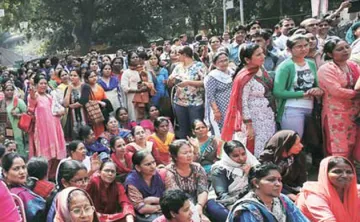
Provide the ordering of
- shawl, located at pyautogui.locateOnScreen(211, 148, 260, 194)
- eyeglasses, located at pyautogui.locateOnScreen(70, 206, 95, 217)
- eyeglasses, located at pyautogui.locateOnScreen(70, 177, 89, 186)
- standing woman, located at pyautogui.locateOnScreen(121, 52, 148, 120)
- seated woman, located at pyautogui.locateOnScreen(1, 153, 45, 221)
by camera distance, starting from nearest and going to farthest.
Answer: eyeglasses, located at pyautogui.locateOnScreen(70, 206, 95, 217) < seated woman, located at pyautogui.locateOnScreen(1, 153, 45, 221) < eyeglasses, located at pyautogui.locateOnScreen(70, 177, 89, 186) < shawl, located at pyautogui.locateOnScreen(211, 148, 260, 194) < standing woman, located at pyautogui.locateOnScreen(121, 52, 148, 120)

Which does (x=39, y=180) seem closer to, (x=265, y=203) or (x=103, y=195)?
(x=103, y=195)

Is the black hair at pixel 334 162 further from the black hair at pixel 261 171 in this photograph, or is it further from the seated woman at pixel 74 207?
the seated woman at pixel 74 207

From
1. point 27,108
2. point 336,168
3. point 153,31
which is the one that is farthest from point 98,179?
point 153,31

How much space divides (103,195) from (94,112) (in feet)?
7.82

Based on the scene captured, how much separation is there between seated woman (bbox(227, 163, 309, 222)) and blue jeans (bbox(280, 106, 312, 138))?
1568mm

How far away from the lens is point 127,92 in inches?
287

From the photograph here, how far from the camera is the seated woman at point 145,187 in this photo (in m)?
4.60

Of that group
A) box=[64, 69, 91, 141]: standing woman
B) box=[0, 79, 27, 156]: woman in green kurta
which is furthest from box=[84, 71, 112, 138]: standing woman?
box=[0, 79, 27, 156]: woman in green kurta

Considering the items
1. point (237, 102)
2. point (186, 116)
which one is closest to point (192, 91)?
point (186, 116)

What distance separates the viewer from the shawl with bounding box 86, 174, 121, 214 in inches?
181

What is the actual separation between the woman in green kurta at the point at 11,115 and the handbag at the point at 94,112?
0.99 m

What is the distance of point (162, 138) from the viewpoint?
6.23 meters

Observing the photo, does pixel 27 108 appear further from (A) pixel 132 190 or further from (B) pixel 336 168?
(B) pixel 336 168

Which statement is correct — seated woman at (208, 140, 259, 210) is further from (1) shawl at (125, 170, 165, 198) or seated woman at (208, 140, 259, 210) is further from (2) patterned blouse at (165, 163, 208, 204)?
(1) shawl at (125, 170, 165, 198)
